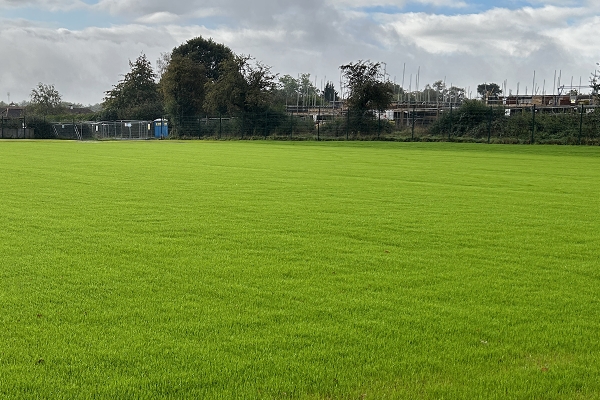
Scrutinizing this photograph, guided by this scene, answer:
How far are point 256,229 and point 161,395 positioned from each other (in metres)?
4.28

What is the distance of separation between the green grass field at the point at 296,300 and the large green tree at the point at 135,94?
200 ft

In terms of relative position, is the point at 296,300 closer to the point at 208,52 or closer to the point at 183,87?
the point at 183,87

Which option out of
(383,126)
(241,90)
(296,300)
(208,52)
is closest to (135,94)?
(208,52)

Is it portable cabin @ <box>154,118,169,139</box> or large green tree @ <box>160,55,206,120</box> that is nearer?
portable cabin @ <box>154,118,169,139</box>

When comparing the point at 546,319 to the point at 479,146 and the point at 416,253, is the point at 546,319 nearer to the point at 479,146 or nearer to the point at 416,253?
the point at 416,253

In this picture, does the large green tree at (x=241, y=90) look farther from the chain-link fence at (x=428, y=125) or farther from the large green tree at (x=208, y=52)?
the large green tree at (x=208, y=52)

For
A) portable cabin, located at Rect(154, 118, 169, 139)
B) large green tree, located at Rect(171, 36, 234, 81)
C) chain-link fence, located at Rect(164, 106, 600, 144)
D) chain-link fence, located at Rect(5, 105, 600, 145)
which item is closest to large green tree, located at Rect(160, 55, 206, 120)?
portable cabin, located at Rect(154, 118, 169, 139)

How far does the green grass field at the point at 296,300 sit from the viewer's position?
10.3 feet

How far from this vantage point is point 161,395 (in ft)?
9.62

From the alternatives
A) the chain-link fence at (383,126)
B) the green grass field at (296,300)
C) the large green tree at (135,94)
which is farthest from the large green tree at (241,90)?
the green grass field at (296,300)

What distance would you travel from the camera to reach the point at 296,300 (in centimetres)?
441

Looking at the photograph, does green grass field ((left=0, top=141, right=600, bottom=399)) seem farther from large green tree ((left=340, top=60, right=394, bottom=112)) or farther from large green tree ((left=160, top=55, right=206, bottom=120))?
large green tree ((left=160, top=55, right=206, bottom=120))

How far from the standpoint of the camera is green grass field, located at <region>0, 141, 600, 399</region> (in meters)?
3.13

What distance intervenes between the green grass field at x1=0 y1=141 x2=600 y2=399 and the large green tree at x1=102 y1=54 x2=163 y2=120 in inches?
2395
